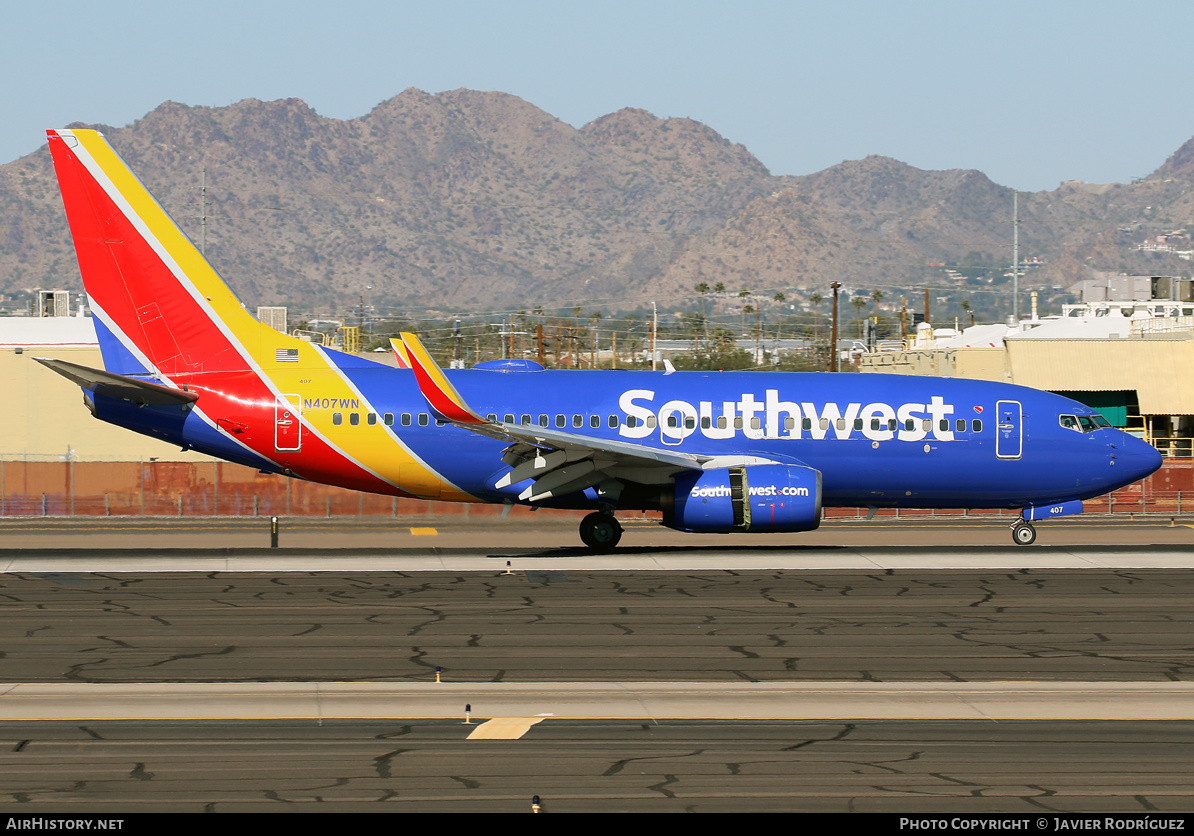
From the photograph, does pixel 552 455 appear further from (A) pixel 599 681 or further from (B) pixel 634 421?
(A) pixel 599 681

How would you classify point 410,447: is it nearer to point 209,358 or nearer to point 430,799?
point 209,358

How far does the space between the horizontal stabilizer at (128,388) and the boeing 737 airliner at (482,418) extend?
0.06 m

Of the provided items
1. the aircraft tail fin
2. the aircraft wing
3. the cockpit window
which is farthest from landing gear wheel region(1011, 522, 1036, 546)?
the aircraft tail fin

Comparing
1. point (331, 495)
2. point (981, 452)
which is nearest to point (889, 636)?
point (981, 452)

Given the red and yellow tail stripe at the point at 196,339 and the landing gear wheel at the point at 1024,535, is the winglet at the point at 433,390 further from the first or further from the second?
the landing gear wheel at the point at 1024,535

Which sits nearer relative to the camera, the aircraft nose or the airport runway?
the airport runway

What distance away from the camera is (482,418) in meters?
29.7

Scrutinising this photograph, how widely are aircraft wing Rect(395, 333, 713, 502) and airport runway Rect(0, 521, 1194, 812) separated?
1804 millimetres

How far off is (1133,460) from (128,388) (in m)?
23.4

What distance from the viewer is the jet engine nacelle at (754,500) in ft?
91.0

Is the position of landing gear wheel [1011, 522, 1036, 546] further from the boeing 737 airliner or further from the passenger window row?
the passenger window row

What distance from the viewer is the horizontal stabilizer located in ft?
93.1

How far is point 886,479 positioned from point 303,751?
64.1ft

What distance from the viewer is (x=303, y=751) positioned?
13445 mm
